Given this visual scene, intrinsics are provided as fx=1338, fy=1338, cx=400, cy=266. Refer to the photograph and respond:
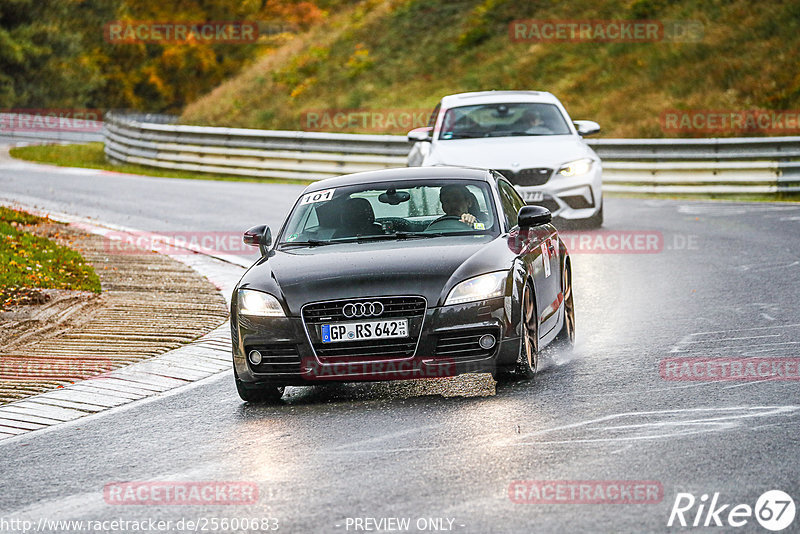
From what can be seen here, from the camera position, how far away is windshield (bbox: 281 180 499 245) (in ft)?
30.5

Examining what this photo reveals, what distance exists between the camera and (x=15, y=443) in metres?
7.81

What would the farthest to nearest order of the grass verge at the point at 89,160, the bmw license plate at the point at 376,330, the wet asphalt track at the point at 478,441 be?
the grass verge at the point at 89,160, the bmw license plate at the point at 376,330, the wet asphalt track at the point at 478,441

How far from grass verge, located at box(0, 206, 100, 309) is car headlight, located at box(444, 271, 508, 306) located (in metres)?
5.24

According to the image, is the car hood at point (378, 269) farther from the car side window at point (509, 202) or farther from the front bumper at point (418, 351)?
the car side window at point (509, 202)

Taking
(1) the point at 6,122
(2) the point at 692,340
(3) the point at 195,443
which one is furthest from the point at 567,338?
(1) the point at 6,122

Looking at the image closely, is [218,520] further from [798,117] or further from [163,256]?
[798,117]

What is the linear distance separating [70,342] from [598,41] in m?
30.1

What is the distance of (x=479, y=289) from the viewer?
324 inches

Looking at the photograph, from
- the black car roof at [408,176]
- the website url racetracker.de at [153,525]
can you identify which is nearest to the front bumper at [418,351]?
the black car roof at [408,176]

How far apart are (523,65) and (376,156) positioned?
1300 cm

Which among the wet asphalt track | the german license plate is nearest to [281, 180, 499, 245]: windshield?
the wet asphalt track

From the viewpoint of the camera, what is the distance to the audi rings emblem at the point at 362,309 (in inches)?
317

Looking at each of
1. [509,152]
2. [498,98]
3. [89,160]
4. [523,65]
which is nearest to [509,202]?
[509,152]

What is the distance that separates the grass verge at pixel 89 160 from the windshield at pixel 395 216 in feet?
57.7
